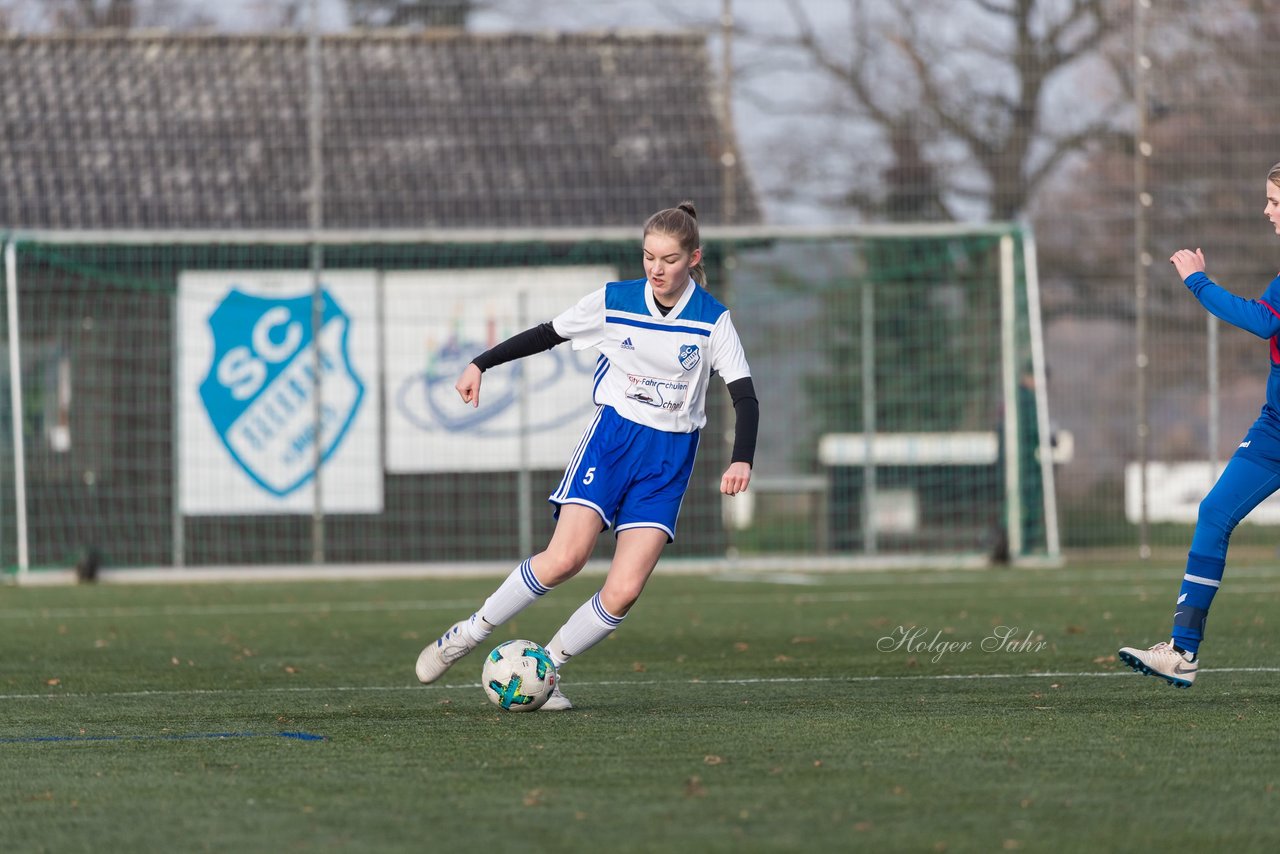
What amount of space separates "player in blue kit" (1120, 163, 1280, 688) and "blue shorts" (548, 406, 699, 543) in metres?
1.65

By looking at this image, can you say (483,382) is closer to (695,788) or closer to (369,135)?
(369,135)

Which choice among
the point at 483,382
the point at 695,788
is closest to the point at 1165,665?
the point at 695,788

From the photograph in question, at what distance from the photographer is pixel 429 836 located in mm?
4000

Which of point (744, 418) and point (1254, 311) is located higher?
point (1254, 311)

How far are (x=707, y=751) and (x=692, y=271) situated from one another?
201cm

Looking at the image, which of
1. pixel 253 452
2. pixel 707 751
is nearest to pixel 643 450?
pixel 707 751

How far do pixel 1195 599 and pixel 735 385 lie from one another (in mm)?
1777

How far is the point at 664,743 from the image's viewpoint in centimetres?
540

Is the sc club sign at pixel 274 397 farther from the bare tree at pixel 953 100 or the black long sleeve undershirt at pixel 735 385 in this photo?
the black long sleeve undershirt at pixel 735 385

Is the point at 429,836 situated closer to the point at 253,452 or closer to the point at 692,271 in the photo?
the point at 692,271

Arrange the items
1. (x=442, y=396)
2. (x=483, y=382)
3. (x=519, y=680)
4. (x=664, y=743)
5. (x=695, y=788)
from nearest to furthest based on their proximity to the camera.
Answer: (x=695, y=788)
(x=664, y=743)
(x=519, y=680)
(x=483, y=382)
(x=442, y=396)

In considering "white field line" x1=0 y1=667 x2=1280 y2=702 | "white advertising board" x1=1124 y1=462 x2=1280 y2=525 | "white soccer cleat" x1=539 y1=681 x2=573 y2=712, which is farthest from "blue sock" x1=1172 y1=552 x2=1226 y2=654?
"white advertising board" x1=1124 y1=462 x2=1280 y2=525

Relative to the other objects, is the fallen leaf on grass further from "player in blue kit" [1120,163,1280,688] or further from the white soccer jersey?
"player in blue kit" [1120,163,1280,688]

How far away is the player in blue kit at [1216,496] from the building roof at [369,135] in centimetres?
1092
